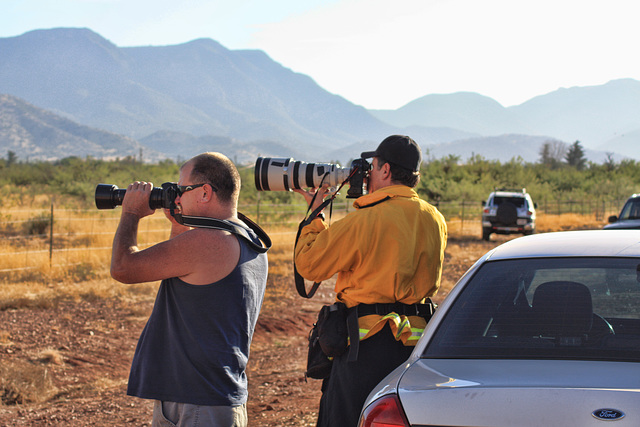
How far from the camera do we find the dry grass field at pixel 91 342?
554cm

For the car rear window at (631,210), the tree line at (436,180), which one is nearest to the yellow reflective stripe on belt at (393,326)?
the car rear window at (631,210)

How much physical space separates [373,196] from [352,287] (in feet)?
1.41

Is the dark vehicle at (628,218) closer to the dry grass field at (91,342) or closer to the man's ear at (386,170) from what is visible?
the dry grass field at (91,342)

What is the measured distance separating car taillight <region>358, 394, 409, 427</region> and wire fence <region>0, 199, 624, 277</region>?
8.10 feet

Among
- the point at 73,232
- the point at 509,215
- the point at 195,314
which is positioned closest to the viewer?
the point at 195,314

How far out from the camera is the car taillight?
2.16 meters

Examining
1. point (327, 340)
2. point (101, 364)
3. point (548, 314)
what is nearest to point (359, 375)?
point (327, 340)

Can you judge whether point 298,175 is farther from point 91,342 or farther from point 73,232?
point 73,232

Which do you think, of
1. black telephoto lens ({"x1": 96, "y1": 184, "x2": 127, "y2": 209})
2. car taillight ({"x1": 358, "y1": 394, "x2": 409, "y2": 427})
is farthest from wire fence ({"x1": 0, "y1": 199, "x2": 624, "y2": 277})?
car taillight ({"x1": 358, "y1": 394, "x2": 409, "y2": 427})

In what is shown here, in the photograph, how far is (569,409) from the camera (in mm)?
1910

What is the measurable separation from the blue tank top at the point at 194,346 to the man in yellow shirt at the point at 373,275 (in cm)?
50

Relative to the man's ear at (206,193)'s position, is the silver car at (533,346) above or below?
below

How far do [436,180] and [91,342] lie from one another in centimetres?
3146

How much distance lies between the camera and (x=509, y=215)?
21609 mm
